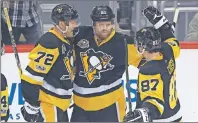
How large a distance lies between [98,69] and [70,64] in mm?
149

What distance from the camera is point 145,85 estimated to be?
277cm

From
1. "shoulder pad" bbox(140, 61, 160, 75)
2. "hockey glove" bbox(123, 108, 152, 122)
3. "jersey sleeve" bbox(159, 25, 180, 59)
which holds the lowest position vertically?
"hockey glove" bbox(123, 108, 152, 122)

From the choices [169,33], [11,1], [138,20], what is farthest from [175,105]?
[11,1]

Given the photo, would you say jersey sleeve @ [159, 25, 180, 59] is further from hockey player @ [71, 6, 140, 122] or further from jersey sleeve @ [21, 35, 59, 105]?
jersey sleeve @ [21, 35, 59, 105]

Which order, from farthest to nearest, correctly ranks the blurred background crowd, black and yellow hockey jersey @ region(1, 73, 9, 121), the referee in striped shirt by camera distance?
the referee in striped shirt, the blurred background crowd, black and yellow hockey jersey @ region(1, 73, 9, 121)

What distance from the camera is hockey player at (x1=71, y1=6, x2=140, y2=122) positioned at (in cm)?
326

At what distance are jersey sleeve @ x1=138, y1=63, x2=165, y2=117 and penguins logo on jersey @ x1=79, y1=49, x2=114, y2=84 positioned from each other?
0.48 m

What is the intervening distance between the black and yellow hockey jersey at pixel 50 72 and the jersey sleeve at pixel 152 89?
51 centimetres

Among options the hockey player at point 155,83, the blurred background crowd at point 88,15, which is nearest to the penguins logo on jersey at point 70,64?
the hockey player at point 155,83

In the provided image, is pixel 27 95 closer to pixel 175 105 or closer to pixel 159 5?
pixel 175 105

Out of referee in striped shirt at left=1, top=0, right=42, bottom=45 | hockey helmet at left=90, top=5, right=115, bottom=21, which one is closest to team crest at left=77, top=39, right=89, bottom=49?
hockey helmet at left=90, top=5, right=115, bottom=21

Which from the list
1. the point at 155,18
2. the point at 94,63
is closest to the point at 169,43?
the point at 155,18

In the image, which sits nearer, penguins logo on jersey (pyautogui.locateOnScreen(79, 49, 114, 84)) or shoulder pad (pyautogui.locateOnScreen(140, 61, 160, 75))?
shoulder pad (pyautogui.locateOnScreen(140, 61, 160, 75))

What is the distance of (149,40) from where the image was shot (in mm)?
2846
